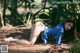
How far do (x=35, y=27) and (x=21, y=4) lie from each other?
161 inches

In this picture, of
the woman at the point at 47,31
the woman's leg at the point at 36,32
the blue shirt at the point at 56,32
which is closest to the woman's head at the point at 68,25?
the woman at the point at 47,31

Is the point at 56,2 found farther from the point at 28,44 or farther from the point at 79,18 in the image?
the point at 28,44

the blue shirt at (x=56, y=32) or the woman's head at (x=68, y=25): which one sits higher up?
the woman's head at (x=68, y=25)

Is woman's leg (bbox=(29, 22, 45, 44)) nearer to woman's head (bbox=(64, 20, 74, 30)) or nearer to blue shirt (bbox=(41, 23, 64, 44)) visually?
blue shirt (bbox=(41, 23, 64, 44))

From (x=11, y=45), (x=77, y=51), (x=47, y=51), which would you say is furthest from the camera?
(x=11, y=45)

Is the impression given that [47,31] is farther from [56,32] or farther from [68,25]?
[68,25]

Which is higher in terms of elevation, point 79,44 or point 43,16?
point 79,44

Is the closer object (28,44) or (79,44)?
(79,44)

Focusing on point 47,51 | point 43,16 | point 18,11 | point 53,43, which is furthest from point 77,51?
point 18,11

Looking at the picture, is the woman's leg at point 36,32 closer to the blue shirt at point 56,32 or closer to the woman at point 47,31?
the woman at point 47,31

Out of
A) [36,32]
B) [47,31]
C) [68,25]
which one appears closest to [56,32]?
[47,31]

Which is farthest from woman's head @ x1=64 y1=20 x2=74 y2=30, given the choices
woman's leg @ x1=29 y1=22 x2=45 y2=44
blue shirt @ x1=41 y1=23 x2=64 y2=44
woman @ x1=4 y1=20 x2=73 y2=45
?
woman's leg @ x1=29 y1=22 x2=45 y2=44

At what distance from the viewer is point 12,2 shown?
12.2 metres

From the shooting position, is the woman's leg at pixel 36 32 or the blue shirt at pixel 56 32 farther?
the woman's leg at pixel 36 32
